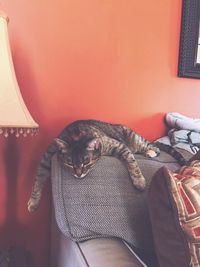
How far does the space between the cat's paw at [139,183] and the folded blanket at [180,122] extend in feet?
1.74

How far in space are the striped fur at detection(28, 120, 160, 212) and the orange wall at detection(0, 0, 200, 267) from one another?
0.56 feet

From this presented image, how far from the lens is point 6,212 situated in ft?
4.63

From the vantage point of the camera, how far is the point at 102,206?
3.34 ft

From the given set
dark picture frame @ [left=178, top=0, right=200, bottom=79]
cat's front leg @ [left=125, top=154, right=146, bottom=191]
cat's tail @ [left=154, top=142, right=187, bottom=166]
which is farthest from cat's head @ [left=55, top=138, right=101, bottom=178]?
dark picture frame @ [left=178, top=0, right=200, bottom=79]

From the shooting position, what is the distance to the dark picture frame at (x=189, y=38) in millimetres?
1585

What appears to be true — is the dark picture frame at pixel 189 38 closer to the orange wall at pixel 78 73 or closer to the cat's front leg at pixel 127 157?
the orange wall at pixel 78 73

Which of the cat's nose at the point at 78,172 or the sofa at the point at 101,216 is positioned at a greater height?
the cat's nose at the point at 78,172

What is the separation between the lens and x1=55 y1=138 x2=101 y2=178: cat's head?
1.10 metres

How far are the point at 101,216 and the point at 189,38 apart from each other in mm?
1063

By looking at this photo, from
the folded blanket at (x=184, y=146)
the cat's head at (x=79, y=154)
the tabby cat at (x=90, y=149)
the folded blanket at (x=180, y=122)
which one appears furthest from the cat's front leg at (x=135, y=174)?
the folded blanket at (x=180, y=122)

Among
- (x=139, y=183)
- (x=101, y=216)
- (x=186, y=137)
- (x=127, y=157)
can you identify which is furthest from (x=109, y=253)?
(x=186, y=137)

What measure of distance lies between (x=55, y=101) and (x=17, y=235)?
64 centimetres

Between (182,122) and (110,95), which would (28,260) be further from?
(182,122)

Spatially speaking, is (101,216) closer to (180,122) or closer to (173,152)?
(173,152)
